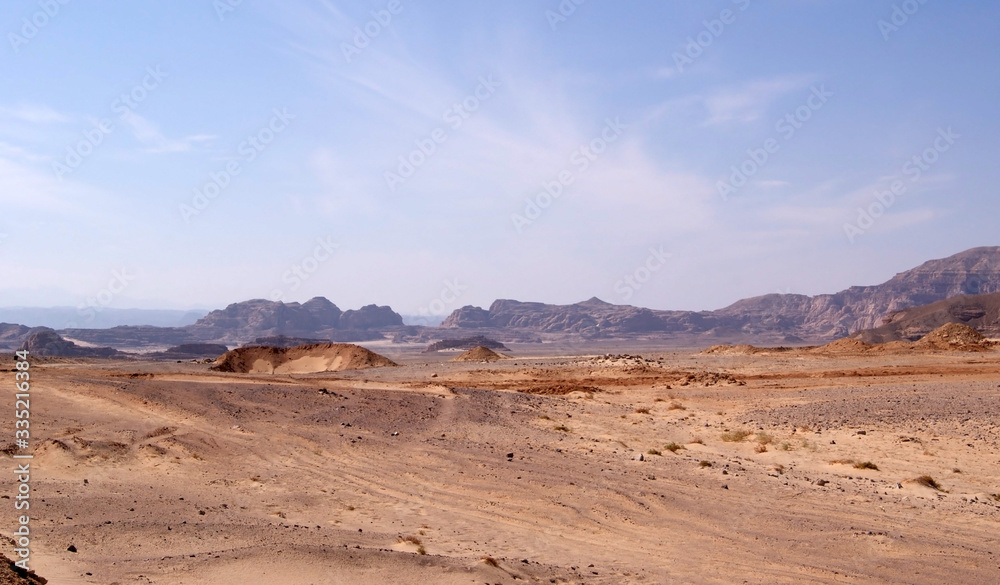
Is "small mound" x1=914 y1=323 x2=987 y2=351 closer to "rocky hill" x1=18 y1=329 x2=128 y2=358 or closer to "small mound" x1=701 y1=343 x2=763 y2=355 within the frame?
"small mound" x1=701 y1=343 x2=763 y2=355

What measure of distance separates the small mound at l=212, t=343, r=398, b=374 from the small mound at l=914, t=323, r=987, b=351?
143 feet

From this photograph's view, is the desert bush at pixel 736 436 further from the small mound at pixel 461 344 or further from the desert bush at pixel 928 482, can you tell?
the small mound at pixel 461 344

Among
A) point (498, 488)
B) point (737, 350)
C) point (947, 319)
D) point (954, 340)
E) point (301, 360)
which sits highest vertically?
point (947, 319)

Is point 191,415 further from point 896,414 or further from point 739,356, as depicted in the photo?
point 739,356

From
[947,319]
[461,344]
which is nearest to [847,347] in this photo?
[947,319]

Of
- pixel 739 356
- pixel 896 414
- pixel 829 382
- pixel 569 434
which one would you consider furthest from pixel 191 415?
pixel 739 356

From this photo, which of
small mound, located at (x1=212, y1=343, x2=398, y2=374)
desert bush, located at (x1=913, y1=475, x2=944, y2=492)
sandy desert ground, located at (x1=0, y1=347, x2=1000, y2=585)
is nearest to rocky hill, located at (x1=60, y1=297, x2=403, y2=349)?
small mound, located at (x1=212, y1=343, x2=398, y2=374)

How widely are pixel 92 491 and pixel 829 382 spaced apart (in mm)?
30415

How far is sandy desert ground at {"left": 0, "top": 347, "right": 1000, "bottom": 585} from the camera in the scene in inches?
321

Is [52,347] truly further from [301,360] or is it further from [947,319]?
[947,319]

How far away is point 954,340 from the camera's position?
56438mm

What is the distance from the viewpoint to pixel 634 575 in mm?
8219

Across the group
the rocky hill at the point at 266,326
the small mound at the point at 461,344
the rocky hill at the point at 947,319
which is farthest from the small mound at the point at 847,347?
the rocky hill at the point at 266,326

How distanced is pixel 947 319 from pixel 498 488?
107 metres
